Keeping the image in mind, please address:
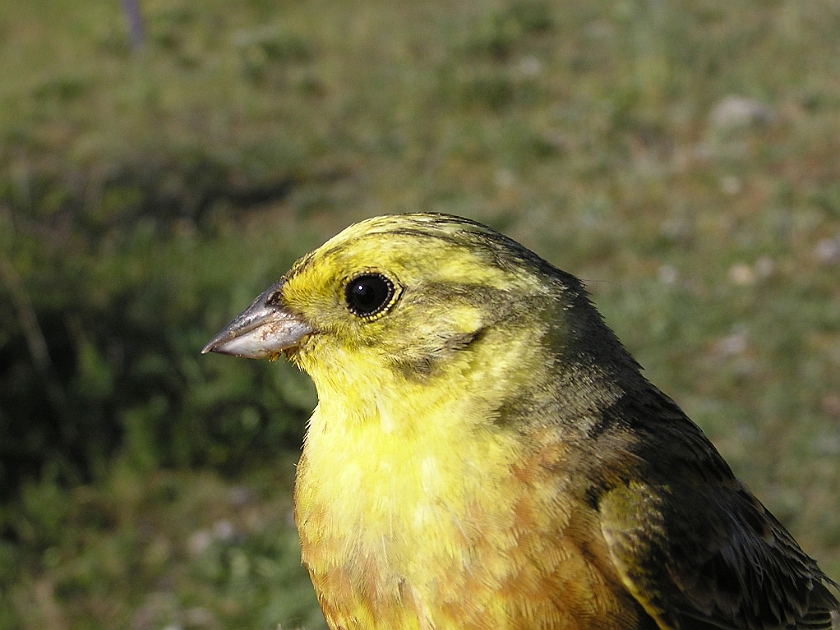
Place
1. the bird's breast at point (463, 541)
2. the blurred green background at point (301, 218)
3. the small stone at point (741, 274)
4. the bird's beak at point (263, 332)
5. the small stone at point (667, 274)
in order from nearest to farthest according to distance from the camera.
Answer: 1. the bird's breast at point (463, 541)
2. the bird's beak at point (263, 332)
3. the blurred green background at point (301, 218)
4. the small stone at point (741, 274)
5. the small stone at point (667, 274)

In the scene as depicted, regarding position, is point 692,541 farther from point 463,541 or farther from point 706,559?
point 463,541

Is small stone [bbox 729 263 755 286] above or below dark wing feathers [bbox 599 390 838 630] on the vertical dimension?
above

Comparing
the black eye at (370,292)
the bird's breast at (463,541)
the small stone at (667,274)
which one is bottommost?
the bird's breast at (463,541)

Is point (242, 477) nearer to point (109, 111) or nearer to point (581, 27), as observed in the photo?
point (109, 111)

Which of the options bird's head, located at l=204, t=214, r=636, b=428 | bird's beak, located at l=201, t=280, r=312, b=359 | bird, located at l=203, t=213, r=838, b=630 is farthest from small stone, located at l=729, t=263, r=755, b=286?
bird's beak, located at l=201, t=280, r=312, b=359

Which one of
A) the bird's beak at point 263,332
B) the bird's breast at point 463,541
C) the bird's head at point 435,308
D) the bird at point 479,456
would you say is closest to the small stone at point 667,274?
the bird at point 479,456

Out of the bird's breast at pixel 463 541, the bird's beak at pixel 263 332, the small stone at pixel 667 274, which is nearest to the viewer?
the bird's breast at pixel 463 541

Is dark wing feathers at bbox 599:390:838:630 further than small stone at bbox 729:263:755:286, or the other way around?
small stone at bbox 729:263:755:286

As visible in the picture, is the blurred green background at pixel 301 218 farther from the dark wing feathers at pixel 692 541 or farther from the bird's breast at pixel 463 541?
the dark wing feathers at pixel 692 541

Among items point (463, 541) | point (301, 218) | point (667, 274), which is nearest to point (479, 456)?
point (463, 541)

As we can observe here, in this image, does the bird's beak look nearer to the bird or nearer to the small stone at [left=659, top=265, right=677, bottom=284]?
the bird
